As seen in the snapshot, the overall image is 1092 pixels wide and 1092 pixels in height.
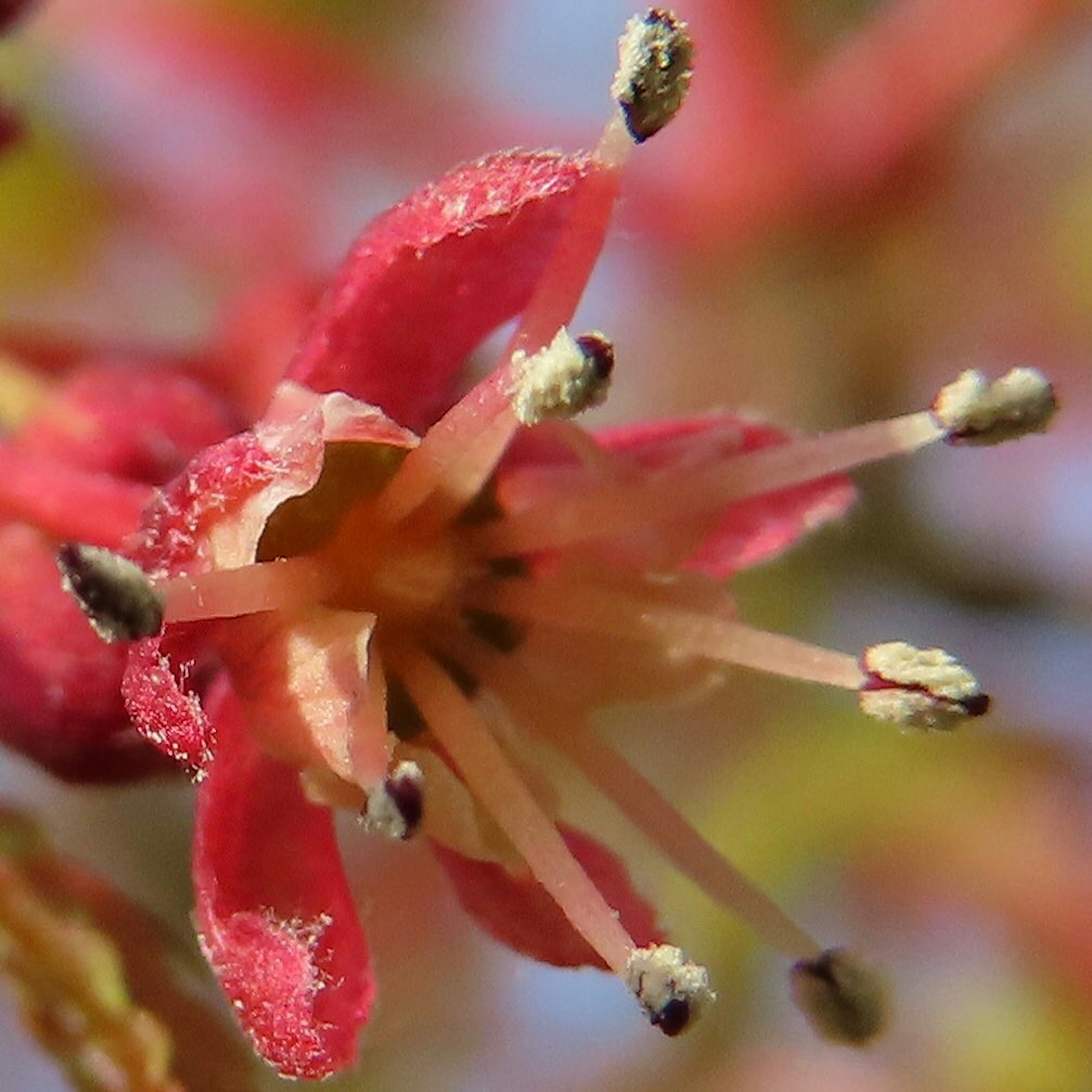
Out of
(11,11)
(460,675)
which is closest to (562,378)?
(460,675)

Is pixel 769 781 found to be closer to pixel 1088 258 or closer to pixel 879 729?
pixel 879 729

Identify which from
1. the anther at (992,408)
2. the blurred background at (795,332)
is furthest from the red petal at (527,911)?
the blurred background at (795,332)

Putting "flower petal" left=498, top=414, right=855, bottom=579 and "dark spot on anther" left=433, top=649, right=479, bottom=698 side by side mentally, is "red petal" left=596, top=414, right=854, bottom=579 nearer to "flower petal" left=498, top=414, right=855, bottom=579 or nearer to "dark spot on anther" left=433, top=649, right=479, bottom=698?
"flower petal" left=498, top=414, right=855, bottom=579

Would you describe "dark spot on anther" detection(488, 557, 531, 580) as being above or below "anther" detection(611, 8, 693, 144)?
below

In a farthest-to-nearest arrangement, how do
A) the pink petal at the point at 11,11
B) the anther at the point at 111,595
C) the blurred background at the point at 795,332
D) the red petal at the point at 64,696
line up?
the blurred background at the point at 795,332 → the pink petal at the point at 11,11 → the red petal at the point at 64,696 → the anther at the point at 111,595

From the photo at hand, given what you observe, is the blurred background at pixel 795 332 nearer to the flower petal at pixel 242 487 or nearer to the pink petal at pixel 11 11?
the pink petal at pixel 11 11

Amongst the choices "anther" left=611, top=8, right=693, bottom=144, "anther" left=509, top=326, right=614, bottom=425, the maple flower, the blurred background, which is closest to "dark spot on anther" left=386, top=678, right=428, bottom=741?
the maple flower
